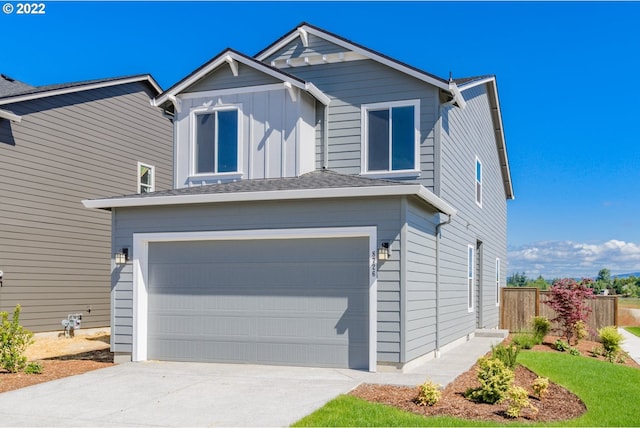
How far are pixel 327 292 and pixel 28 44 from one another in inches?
536

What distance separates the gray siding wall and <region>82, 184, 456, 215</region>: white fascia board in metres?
0.22

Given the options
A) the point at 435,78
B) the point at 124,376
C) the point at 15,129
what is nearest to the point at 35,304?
the point at 15,129

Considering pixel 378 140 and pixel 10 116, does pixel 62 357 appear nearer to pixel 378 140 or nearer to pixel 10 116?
pixel 10 116

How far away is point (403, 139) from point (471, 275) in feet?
18.4

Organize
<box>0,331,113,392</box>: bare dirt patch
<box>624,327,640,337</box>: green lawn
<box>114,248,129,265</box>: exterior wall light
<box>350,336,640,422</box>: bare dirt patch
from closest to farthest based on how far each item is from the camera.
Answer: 1. <box>350,336,640,422</box>: bare dirt patch
2. <box>0,331,113,392</box>: bare dirt patch
3. <box>114,248,129,265</box>: exterior wall light
4. <box>624,327,640,337</box>: green lawn

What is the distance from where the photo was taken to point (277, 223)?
1071 centimetres

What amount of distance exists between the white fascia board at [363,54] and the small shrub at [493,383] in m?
5.83

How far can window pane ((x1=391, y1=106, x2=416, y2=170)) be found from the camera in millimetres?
12344

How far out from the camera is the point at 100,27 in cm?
1702

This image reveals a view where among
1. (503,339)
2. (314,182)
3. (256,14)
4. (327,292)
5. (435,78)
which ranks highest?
(256,14)

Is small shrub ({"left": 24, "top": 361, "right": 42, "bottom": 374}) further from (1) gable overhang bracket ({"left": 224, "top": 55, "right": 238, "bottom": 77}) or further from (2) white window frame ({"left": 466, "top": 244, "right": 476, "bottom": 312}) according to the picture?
(2) white window frame ({"left": 466, "top": 244, "right": 476, "bottom": 312})

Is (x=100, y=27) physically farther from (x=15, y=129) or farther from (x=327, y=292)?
(x=327, y=292)

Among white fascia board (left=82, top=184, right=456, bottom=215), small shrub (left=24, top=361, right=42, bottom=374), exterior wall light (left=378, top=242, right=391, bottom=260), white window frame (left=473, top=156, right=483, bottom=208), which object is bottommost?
small shrub (left=24, top=361, right=42, bottom=374)

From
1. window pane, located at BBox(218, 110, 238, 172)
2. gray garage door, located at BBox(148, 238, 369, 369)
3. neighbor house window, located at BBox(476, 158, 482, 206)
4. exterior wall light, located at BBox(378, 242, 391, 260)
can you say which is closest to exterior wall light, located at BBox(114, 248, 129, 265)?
gray garage door, located at BBox(148, 238, 369, 369)
